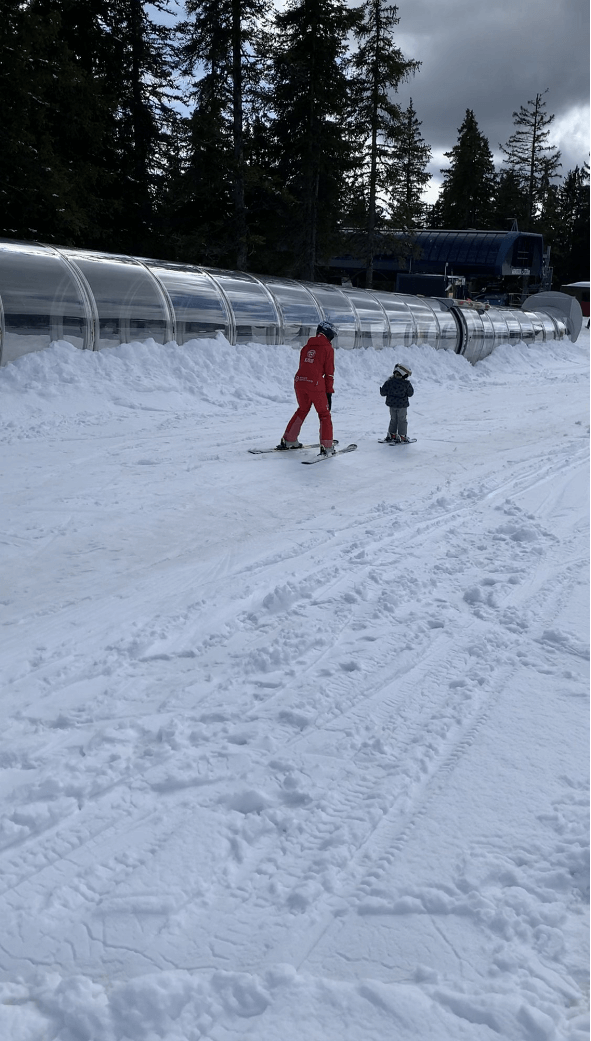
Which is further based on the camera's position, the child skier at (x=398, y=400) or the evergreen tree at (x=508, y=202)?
the evergreen tree at (x=508, y=202)

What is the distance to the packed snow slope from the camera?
6.77 feet

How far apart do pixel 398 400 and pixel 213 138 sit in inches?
621

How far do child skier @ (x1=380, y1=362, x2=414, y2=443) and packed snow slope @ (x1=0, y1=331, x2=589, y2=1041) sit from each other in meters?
3.08

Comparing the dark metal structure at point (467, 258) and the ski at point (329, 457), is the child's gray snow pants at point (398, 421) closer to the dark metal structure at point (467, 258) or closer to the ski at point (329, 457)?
the ski at point (329, 457)

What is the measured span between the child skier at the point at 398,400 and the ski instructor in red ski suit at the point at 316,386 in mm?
1165

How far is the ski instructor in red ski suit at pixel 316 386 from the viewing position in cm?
1002

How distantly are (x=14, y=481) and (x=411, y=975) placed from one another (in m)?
6.80

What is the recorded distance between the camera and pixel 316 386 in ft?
33.0

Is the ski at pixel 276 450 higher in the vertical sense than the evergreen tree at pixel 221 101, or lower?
lower

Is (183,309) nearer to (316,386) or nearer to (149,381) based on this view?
(149,381)

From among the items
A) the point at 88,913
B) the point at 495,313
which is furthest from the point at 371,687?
the point at 495,313

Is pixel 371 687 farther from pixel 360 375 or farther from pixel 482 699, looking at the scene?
pixel 360 375

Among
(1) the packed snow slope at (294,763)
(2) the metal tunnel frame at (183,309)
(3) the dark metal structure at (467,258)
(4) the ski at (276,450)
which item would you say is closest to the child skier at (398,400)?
(4) the ski at (276,450)

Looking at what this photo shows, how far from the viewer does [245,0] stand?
74.5 ft
